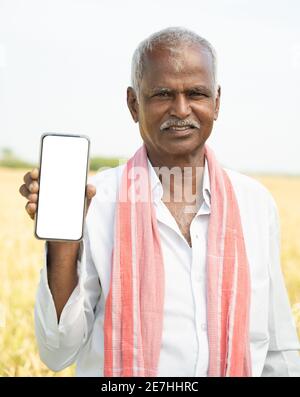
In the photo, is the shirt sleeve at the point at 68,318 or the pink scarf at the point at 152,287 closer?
the shirt sleeve at the point at 68,318

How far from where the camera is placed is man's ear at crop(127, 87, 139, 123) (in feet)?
7.11

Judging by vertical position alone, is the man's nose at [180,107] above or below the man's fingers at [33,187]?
above

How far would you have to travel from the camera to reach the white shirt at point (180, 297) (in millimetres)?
1880

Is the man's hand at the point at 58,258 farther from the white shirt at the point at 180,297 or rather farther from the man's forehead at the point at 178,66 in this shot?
the man's forehead at the point at 178,66

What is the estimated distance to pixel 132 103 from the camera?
2.18 metres

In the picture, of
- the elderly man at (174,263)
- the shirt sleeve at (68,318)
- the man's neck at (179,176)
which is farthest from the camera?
the man's neck at (179,176)

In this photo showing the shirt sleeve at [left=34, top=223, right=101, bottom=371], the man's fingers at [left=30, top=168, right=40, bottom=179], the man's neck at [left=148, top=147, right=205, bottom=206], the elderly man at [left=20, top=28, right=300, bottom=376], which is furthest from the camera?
the man's neck at [left=148, top=147, right=205, bottom=206]

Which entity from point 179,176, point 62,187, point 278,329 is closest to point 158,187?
point 179,176

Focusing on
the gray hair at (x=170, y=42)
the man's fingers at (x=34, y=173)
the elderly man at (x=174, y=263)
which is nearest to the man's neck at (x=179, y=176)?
the elderly man at (x=174, y=263)

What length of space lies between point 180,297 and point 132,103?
676mm

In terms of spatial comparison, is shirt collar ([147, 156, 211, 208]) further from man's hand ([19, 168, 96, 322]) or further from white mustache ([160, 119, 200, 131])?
man's hand ([19, 168, 96, 322])

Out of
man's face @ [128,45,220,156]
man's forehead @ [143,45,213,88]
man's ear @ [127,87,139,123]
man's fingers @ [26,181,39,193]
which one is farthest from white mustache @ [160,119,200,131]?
man's fingers @ [26,181,39,193]

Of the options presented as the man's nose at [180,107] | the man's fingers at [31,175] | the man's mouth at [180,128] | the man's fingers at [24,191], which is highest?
the man's nose at [180,107]
